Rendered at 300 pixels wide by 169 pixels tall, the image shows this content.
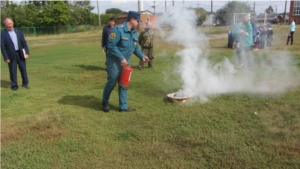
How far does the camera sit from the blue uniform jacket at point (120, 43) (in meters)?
4.83

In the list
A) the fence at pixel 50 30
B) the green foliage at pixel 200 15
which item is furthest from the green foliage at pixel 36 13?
the green foliage at pixel 200 15

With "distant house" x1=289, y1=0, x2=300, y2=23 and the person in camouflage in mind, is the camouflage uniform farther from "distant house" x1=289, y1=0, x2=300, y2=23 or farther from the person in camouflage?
"distant house" x1=289, y1=0, x2=300, y2=23

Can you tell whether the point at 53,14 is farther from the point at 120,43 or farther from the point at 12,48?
the point at 120,43

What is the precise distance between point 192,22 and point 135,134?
158 inches

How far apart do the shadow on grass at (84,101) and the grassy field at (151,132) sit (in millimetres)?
26

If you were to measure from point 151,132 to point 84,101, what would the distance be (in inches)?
102

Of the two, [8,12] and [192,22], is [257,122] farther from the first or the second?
[8,12]

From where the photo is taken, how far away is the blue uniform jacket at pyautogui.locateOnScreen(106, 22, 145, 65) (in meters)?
4.83

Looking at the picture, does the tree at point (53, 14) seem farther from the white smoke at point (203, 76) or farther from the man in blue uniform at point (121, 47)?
the man in blue uniform at point (121, 47)

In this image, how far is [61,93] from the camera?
7223 mm

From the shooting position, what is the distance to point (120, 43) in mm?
4961

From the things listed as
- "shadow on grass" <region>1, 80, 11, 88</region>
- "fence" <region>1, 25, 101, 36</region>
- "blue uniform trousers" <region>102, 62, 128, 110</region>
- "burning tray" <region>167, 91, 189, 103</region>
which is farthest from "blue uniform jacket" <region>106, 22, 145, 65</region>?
"fence" <region>1, 25, 101, 36</region>

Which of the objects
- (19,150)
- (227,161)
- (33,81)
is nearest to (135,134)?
(227,161)

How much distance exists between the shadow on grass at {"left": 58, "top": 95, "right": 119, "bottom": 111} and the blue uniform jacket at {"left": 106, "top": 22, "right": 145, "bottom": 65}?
129cm
